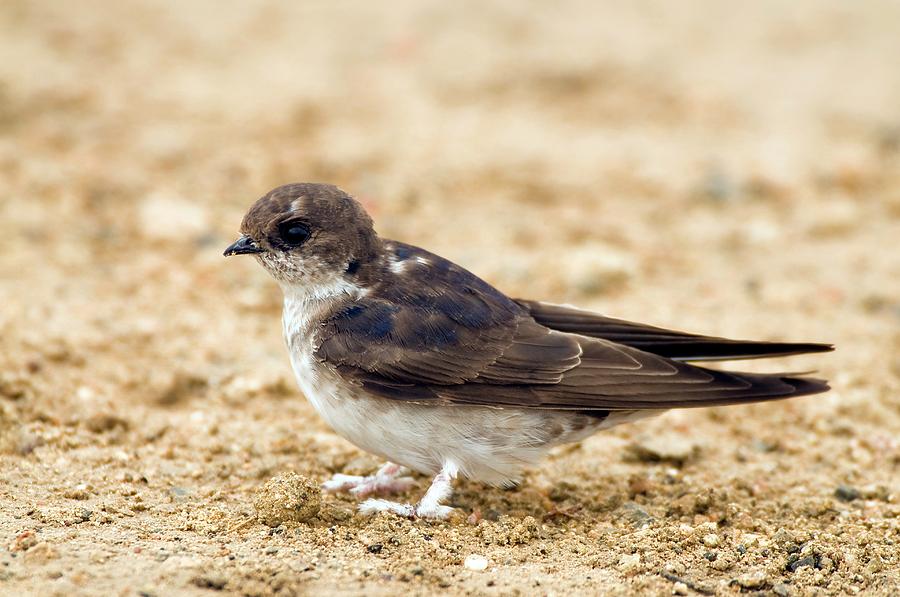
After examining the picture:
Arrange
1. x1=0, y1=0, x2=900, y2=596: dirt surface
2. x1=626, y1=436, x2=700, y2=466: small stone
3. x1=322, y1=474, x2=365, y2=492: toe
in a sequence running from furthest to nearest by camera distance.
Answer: x1=626, y1=436, x2=700, y2=466: small stone < x1=322, y1=474, x2=365, y2=492: toe < x1=0, y1=0, x2=900, y2=596: dirt surface

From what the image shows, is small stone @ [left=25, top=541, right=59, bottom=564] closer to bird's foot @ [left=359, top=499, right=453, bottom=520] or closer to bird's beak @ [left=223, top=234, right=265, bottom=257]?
bird's foot @ [left=359, top=499, right=453, bottom=520]

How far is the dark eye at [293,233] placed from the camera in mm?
5359

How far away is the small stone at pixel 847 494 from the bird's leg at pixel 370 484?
2.13 metres

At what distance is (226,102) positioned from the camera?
32.7ft

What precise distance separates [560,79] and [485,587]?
728 cm

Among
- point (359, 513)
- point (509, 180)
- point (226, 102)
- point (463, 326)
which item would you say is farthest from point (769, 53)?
point (359, 513)

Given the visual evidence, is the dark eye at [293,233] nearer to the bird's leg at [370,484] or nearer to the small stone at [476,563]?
the bird's leg at [370,484]

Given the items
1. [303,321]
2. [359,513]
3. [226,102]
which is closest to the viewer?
[359,513]

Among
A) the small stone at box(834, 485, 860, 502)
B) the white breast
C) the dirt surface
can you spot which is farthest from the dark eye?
the small stone at box(834, 485, 860, 502)

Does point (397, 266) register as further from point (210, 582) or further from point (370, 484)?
point (210, 582)

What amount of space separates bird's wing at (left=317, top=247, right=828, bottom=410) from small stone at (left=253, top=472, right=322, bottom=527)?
0.54 meters

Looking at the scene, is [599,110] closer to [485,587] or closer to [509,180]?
[509,180]

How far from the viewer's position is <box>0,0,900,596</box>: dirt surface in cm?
462

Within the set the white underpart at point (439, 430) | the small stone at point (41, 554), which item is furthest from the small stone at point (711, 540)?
the small stone at point (41, 554)
